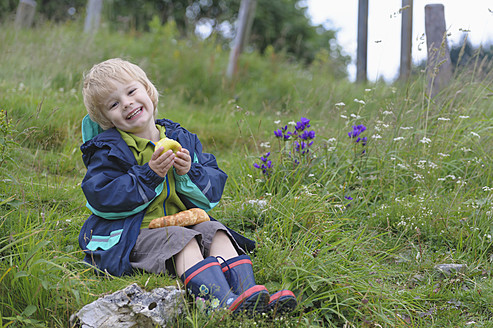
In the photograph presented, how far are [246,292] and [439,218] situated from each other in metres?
1.79

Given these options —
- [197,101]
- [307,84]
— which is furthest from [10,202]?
[307,84]

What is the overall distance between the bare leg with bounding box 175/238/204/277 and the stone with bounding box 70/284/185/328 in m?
0.14

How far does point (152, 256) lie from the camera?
2428 mm

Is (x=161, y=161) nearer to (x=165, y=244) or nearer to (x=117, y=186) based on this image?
(x=117, y=186)

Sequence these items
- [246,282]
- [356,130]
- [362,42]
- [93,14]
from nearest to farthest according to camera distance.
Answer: [246,282], [356,130], [362,42], [93,14]

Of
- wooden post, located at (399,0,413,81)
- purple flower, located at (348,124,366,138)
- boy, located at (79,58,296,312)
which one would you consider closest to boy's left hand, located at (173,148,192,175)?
boy, located at (79,58,296,312)

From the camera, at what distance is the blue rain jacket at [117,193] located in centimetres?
243

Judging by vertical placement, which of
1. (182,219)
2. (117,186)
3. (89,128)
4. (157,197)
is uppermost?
(89,128)

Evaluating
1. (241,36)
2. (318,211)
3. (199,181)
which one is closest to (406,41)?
(241,36)

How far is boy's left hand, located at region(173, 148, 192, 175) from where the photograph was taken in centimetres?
253

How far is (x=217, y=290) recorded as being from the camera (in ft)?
7.34

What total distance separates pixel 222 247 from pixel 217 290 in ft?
1.06

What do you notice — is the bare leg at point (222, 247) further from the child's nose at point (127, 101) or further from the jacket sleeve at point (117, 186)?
the child's nose at point (127, 101)

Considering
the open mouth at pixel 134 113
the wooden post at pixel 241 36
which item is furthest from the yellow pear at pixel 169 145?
the wooden post at pixel 241 36
